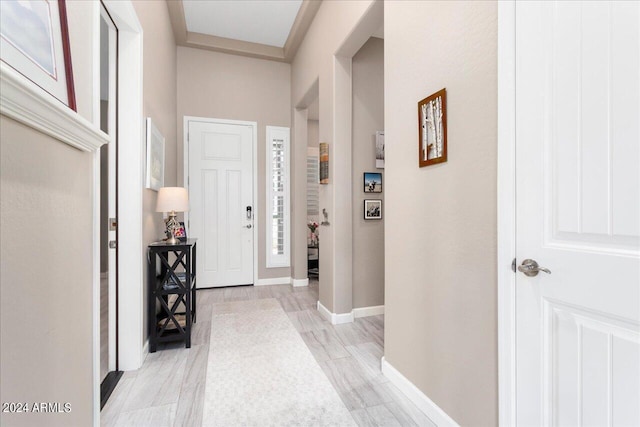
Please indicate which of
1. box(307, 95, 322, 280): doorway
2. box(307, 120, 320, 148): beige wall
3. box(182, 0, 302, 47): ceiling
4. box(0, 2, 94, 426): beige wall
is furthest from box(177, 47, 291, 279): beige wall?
box(0, 2, 94, 426): beige wall

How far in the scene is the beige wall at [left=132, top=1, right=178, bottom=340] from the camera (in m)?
2.28

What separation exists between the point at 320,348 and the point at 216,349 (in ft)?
2.68

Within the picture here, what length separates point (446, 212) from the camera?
1.46 metres

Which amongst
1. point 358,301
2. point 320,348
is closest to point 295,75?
point 358,301

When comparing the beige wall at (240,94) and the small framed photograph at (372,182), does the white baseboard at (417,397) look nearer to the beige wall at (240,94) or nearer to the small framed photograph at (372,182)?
the small framed photograph at (372,182)

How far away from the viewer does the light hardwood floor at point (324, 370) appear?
5.21ft

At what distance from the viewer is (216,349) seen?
7.75ft

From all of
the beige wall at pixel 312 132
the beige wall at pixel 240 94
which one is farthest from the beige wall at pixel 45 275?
the beige wall at pixel 312 132

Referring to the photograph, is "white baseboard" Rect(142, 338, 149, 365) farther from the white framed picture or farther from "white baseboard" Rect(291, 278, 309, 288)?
"white baseboard" Rect(291, 278, 309, 288)
